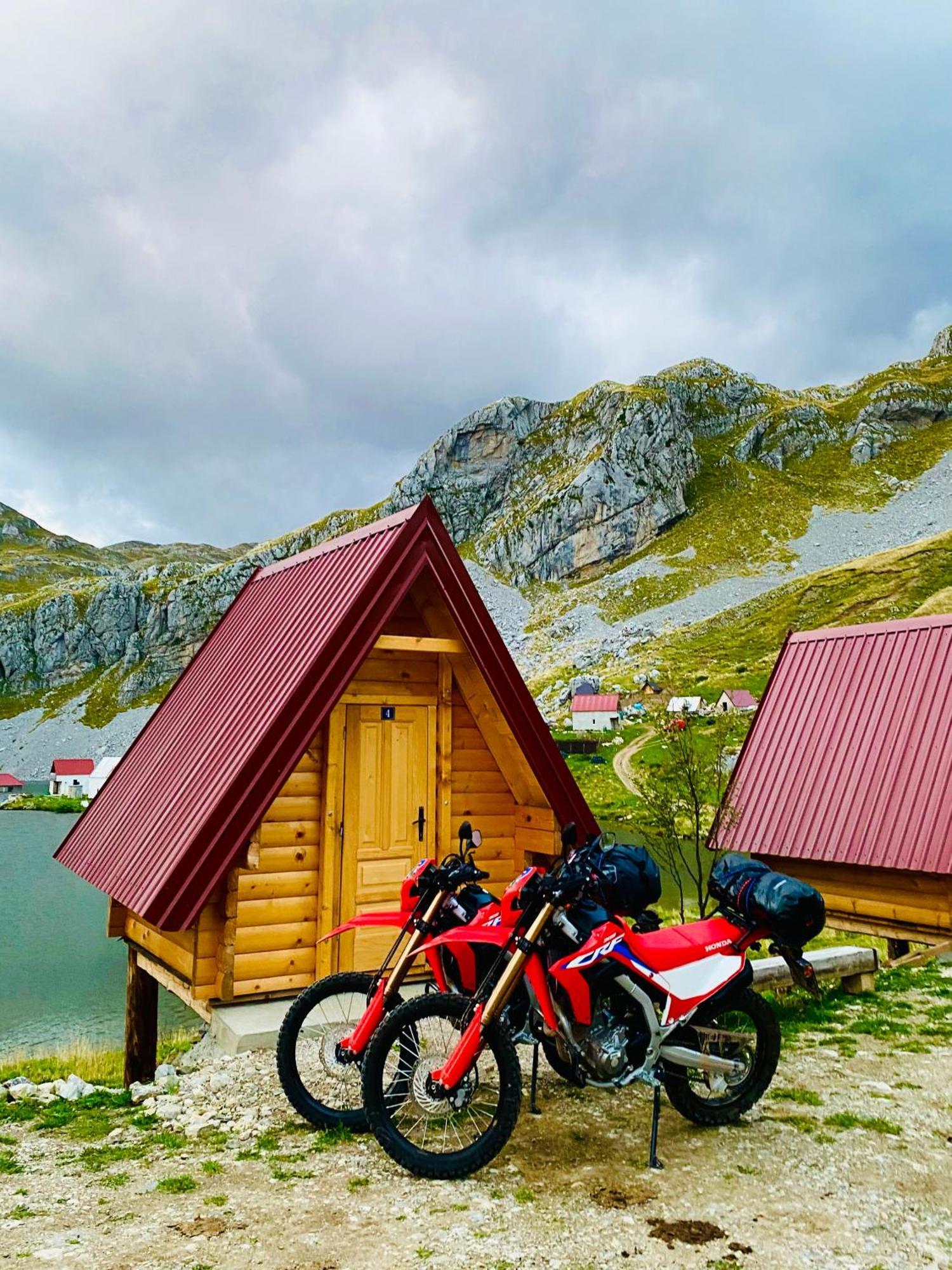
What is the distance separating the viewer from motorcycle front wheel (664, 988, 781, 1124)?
5023 mm

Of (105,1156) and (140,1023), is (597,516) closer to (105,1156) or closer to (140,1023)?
(140,1023)

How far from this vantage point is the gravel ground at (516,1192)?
371 cm

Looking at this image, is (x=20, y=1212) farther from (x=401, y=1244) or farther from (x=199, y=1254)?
(x=401, y=1244)

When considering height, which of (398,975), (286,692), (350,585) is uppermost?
(350,585)

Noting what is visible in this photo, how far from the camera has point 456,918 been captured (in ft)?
17.4

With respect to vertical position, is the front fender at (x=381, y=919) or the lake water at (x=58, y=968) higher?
the front fender at (x=381, y=919)

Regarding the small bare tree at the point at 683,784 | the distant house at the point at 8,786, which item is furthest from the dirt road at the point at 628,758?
the distant house at the point at 8,786

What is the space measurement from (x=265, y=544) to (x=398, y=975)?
179 m

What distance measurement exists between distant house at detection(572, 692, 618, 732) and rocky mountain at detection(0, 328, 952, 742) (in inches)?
974

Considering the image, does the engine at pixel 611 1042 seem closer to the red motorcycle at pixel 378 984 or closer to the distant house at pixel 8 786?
the red motorcycle at pixel 378 984

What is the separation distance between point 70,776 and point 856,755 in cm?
7261

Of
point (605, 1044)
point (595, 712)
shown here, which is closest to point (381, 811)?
point (605, 1044)

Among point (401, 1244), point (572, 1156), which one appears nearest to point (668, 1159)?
point (572, 1156)

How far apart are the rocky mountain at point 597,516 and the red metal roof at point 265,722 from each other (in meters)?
87.3
